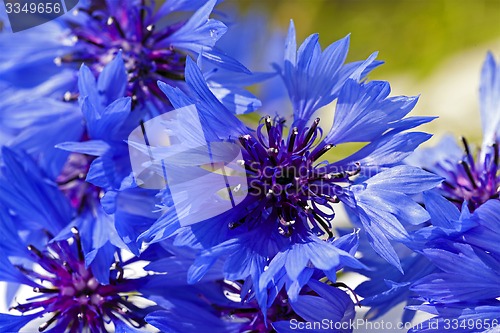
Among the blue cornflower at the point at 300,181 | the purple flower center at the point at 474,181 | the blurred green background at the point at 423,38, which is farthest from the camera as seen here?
the blurred green background at the point at 423,38

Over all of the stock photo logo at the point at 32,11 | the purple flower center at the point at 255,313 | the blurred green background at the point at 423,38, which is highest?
the stock photo logo at the point at 32,11

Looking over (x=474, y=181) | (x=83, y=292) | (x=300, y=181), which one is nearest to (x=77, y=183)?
(x=83, y=292)

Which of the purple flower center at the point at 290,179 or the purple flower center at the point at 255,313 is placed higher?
the purple flower center at the point at 290,179

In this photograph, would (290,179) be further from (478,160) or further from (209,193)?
(478,160)

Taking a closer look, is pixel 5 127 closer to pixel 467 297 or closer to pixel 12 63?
pixel 12 63

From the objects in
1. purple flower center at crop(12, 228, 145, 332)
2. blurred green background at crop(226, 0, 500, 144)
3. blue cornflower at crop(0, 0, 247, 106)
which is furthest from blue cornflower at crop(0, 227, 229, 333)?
blurred green background at crop(226, 0, 500, 144)

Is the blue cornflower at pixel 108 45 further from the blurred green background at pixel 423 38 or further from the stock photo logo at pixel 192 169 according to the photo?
the blurred green background at pixel 423 38

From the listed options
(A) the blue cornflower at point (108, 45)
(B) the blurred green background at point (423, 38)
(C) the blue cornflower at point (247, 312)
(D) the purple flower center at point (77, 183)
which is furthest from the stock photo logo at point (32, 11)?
(B) the blurred green background at point (423, 38)
